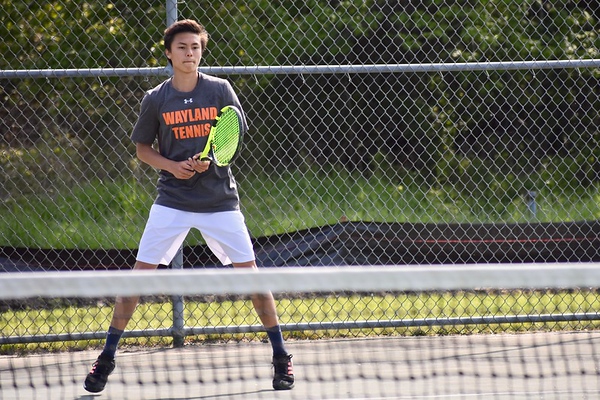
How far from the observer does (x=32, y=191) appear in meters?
8.38

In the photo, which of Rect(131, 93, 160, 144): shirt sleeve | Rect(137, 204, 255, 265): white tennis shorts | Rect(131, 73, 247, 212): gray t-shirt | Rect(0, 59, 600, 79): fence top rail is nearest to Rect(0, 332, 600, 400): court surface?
Rect(137, 204, 255, 265): white tennis shorts

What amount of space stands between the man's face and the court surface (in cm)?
150

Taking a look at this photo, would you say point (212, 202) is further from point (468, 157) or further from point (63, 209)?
point (468, 157)

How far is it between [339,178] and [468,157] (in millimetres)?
1286

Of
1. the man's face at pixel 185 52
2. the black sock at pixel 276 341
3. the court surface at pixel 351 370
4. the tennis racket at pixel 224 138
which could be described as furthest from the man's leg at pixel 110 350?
the man's face at pixel 185 52

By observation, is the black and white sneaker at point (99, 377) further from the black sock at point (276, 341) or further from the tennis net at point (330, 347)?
the black sock at point (276, 341)

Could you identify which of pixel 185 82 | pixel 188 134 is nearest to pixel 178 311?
pixel 188 134

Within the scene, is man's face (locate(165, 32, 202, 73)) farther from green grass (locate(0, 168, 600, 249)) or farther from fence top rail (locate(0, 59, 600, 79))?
green grass (locate(0, 168, 600, 249))

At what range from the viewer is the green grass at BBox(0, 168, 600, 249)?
7.38 meters

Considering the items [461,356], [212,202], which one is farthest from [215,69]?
[461,356]

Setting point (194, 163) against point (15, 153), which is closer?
point (194, 163)

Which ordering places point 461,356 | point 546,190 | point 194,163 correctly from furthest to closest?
1. point 546,190
2. point 461,356
3. point 194,163

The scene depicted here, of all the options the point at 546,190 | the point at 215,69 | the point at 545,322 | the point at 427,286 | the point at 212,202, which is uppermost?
the point at 215,69

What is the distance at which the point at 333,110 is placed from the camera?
8.97 m
